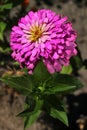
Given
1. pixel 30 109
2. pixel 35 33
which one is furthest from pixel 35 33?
pixel 30 109

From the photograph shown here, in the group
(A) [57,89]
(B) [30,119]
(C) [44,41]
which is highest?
(C) [44,41]

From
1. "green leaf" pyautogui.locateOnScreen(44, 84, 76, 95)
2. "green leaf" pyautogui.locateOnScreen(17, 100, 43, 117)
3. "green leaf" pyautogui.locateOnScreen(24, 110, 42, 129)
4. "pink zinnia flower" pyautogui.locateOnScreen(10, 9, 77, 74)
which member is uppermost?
"pink zinnia flower" pyautogui.locateOnScreen(10, 9, 77, 74)

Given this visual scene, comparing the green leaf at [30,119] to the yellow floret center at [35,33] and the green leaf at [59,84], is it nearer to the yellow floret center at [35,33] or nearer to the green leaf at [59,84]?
the green leaf at [59,84]

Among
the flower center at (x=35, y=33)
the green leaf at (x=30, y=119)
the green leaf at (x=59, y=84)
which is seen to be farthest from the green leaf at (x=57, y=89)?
the flower center at (x=35, y=33)

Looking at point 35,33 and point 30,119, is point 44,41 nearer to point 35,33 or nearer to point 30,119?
point 35,33

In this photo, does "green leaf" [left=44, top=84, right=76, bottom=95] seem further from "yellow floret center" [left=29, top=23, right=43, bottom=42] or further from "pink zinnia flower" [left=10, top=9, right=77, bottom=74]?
"yellow floret center" [left=29, top=23, right=43, bottom=42]

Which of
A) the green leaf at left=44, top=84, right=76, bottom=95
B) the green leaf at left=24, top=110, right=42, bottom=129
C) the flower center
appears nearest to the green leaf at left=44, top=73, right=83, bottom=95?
the green leaf at left=44, top=84, right=76, bottom=95

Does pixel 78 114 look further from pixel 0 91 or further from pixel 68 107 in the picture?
pixel 0 91
